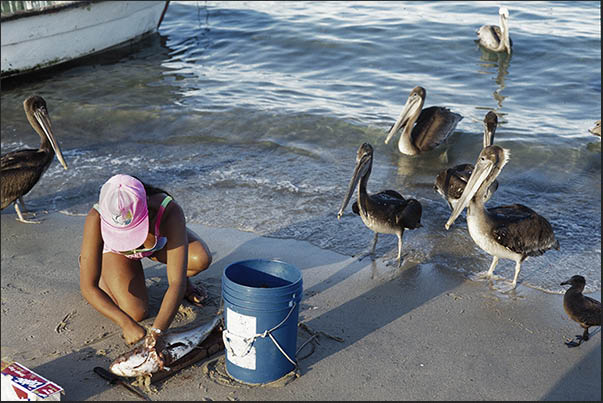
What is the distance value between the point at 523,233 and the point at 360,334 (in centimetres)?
171

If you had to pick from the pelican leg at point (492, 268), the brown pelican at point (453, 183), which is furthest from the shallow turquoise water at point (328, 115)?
the brown pelican at point (453, 183)

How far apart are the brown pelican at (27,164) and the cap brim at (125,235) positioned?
2836mm

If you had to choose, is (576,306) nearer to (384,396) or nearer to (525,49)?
(384,396)

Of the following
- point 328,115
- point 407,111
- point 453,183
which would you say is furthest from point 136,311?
point 328,115

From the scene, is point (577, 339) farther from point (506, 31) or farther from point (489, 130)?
point (506, 31)

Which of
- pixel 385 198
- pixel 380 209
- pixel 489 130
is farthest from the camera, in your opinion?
pixel 489 130

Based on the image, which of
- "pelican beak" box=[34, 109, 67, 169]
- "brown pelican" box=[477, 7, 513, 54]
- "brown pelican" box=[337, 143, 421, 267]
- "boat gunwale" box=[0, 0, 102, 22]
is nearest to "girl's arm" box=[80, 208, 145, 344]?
"brown pelican" box=[337, 143, 421, 267]

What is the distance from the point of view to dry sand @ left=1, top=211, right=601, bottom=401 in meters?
3.56

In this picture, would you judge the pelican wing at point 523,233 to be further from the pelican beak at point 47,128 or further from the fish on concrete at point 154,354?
the pelican beak at point 47,128

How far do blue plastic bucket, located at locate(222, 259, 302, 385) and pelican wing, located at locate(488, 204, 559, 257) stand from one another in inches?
82.1

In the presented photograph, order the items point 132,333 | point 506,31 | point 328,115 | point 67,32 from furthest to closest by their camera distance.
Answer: point 506,31 < point 67,32 < point 328,115 < point 132,333

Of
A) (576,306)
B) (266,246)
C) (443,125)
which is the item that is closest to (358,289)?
(266,246)

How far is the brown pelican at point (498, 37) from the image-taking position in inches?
514

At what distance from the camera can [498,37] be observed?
13227 millimetres
